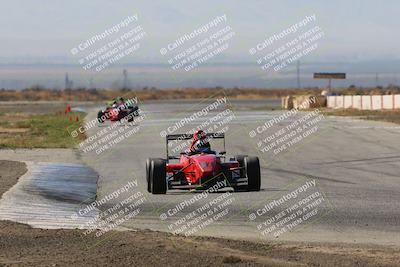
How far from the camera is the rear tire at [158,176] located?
20250 mm

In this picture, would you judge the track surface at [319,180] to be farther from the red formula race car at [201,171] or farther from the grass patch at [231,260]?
the grass patch at [231,260]

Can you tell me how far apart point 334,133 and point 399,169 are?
1592cm

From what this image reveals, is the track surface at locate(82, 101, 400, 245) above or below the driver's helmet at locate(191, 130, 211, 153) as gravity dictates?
below

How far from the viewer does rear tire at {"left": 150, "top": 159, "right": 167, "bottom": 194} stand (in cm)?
2025

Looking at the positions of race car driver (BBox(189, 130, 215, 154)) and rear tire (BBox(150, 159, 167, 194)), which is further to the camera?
race car driver (BBox(189, 130, 215, 154))

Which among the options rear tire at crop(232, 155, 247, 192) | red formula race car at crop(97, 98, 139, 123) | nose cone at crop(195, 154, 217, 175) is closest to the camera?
nose cone at crop(195, 154, 217, 175)

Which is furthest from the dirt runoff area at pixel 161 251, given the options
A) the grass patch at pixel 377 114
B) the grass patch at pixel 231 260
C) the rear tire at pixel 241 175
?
the grass patch at pixel 377 114

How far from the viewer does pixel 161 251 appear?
41.5 ft

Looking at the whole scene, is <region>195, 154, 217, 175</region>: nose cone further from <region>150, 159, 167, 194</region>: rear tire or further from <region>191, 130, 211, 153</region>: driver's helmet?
<region>150, 159, 167, 194</region>: rear tire

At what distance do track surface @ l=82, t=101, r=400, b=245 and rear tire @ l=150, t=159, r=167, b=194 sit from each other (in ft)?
0.85

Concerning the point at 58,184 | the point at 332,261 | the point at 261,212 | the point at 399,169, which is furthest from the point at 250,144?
the point at 332,261

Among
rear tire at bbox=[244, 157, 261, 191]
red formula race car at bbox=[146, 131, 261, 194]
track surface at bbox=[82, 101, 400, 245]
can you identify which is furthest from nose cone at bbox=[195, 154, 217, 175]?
rear tire at bbox=[244, 157, 261, 191]

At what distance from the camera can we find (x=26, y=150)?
114ft

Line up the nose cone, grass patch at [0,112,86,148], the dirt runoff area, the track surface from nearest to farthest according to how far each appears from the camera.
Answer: the dirt runoff area
the track surface
the nose cone
grass patch at [0,112,86,148]
